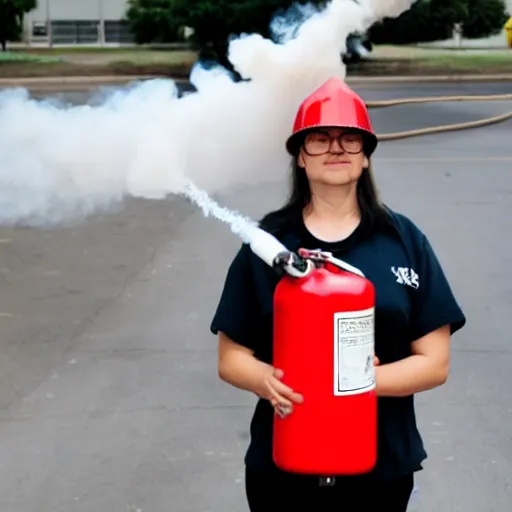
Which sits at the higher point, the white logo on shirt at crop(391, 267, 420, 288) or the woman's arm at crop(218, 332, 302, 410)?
the white logo on shirt at crop(391, 267, 420, 288)

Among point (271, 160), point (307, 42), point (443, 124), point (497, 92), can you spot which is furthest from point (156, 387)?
point (497, 92)

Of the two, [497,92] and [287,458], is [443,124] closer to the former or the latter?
[497,92]

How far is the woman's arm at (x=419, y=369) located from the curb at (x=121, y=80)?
85.5 ft

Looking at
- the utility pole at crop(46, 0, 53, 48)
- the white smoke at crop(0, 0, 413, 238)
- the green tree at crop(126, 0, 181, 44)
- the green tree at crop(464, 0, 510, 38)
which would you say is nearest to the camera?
the white smoke at crop(0, 0, 413, 238)

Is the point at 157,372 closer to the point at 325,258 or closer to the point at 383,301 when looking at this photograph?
the point at 383,301

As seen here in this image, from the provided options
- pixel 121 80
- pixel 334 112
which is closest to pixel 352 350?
pixel 334 112

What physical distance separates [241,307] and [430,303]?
0.51m

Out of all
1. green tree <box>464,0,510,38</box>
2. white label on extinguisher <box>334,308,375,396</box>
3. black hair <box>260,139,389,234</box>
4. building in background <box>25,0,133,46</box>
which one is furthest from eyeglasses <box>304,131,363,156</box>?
building in background <box>25,0,133,46</box>

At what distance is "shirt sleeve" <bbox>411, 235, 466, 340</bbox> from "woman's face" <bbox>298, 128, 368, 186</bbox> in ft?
0.98

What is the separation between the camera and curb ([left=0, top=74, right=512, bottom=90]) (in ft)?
96.1

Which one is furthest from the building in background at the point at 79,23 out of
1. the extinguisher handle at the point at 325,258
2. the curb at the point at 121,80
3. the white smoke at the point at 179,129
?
the extinguisher handle at the point at 325,258

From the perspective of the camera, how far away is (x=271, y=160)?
5684 mm

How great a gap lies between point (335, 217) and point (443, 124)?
17.1 meters

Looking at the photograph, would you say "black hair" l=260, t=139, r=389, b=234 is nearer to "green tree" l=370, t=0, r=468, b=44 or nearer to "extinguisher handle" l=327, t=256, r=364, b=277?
"extinguisher handle" l=327, t=256, r=364, b=277
